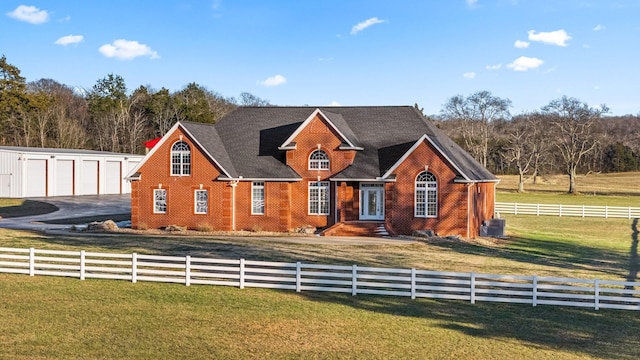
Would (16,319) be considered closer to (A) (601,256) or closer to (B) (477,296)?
(B) (477,296)

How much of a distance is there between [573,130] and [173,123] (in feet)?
196

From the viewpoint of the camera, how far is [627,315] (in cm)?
1853

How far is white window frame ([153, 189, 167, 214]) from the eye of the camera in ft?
130

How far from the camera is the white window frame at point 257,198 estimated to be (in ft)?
129

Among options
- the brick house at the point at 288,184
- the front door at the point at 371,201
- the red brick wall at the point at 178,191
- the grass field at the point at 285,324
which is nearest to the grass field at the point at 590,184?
the brick house at the point at 288,184

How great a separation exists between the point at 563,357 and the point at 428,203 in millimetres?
23123

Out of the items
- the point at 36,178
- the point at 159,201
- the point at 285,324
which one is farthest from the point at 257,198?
the point at 36,178

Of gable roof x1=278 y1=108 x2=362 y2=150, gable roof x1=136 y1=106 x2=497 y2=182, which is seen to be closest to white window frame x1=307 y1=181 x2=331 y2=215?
gable roof x1=136 y1=106 x2=497 y2=182

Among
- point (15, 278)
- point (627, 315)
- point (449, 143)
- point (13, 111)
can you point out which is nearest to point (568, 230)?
point (449, 143)

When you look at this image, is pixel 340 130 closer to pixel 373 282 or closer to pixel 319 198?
pixel 319 198

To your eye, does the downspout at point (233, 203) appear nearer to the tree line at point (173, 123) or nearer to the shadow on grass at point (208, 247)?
the shadow on grass at point (208, 247)

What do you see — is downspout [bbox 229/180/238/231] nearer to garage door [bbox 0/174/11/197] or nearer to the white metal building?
the white metal building

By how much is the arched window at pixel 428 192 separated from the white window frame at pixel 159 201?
1529 centimetres

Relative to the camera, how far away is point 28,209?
50250 millimetres
